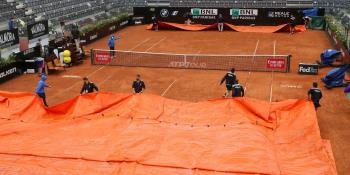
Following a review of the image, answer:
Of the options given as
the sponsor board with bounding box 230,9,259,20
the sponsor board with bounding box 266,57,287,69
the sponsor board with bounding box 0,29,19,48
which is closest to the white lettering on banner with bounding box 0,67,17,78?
the sponsor board with bounding box 0,29,19,48

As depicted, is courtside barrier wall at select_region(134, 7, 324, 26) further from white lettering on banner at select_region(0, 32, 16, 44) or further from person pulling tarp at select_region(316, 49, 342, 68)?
white lettering on banner at select_region(0, 32, 16, 44)

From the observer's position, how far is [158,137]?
14.5 m

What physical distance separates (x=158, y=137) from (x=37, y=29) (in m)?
19.9

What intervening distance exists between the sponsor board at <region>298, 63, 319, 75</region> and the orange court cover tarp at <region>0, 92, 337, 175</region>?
913 centimetres

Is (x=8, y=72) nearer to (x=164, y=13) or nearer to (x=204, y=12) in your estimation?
(x=164, y=13)

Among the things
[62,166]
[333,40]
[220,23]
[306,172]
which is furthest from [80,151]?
[220,23]

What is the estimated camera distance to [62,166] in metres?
12.7

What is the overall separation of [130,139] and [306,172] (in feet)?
19.2

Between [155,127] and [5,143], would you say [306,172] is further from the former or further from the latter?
[5,143]

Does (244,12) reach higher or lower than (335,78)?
higher

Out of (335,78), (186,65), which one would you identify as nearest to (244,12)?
(186,65)

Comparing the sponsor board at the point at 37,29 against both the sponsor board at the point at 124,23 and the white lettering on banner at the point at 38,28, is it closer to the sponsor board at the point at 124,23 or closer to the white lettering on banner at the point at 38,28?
the white lettering on banner at the point at 38,28

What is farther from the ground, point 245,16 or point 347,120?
point 245,16

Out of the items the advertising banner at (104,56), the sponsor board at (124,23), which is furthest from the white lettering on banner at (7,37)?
the sponsor board at (124,23)
